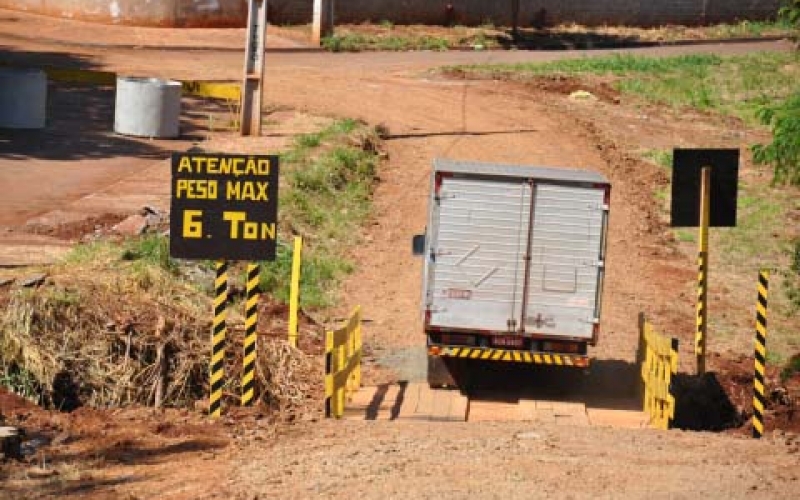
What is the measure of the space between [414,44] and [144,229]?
30.8m

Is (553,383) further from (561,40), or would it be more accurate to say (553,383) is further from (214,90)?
(561,40)

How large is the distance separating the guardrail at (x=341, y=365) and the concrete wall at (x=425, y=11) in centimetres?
3389

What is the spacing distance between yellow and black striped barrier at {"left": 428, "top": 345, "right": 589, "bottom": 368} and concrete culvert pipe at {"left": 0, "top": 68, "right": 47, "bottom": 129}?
676 inches

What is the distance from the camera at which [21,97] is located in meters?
35.7

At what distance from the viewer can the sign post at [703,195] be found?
22156mm

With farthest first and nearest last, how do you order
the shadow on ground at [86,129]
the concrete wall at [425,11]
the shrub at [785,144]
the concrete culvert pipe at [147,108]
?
the concrete wall at [425,11]
the concrete culvert pipe at [147,108]
the shadow on ground at [86,129]
the shrub at [785,144]

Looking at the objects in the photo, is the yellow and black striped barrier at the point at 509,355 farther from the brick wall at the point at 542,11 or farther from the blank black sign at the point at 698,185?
the brick wall at the point at 542,11

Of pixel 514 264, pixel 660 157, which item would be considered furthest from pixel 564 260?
pixel 660 157

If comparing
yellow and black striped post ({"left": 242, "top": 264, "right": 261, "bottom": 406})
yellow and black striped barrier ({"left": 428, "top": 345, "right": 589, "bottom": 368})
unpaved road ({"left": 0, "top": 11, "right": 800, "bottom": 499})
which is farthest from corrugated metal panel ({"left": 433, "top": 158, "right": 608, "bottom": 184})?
unpaved road ({"left": 0, "top": 11, "right": 800, "bottom": 499})

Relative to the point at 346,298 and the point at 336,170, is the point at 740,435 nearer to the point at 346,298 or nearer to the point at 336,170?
the point at 346,298

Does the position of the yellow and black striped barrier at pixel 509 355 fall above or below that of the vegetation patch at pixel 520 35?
below

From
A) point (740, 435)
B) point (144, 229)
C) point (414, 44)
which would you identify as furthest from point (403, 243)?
point (414, 44)

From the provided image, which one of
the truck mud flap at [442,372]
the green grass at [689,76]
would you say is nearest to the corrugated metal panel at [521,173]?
the truck mud flap at [442,372]

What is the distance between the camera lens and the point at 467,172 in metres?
21.1
